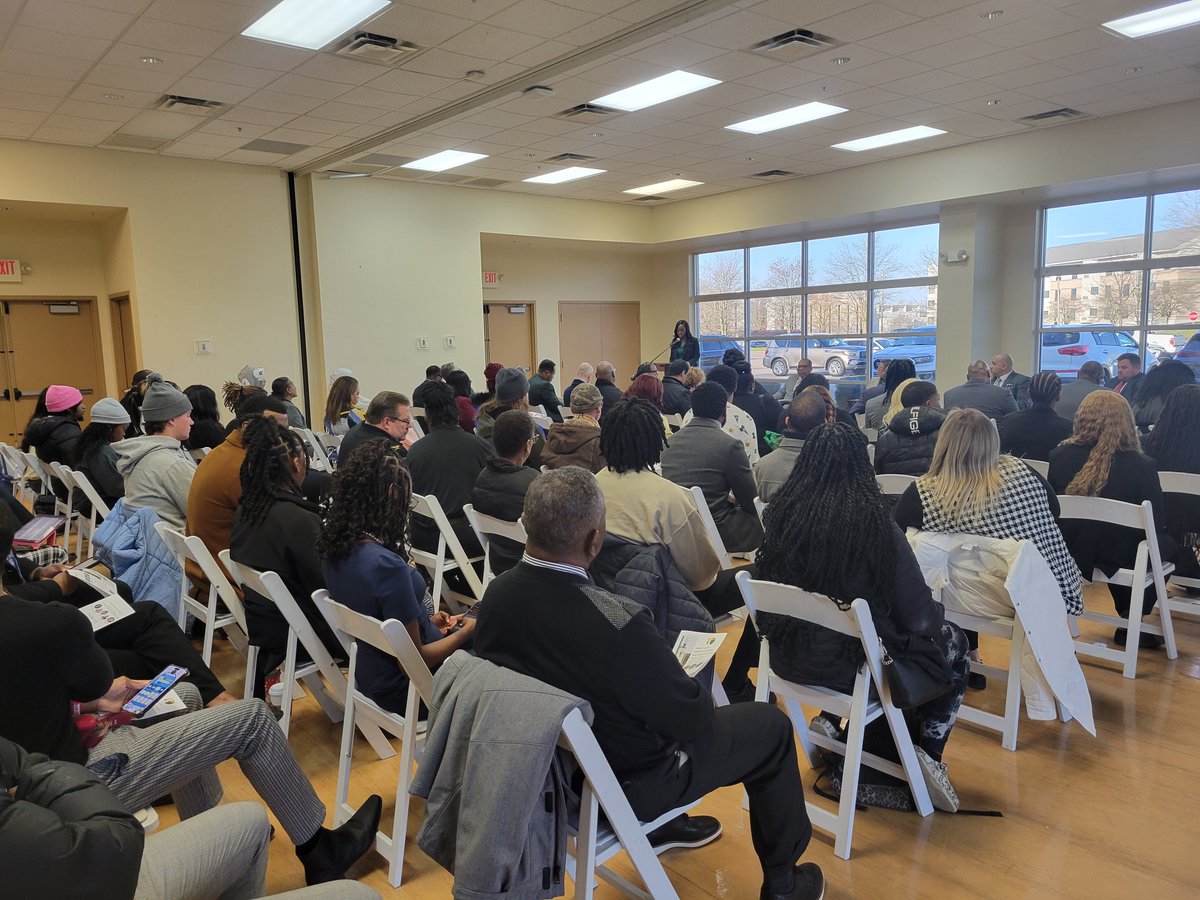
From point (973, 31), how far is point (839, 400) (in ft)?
21.3

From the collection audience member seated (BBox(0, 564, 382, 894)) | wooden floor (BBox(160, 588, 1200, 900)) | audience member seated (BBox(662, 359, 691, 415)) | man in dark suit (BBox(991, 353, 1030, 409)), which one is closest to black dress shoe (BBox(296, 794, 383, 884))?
audience member seated (BBox(0, 564, 382, 894))

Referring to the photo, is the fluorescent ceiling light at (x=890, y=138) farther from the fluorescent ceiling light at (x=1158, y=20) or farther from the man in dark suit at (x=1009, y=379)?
the fluorescent ceiling light at (x=1158, y=20)

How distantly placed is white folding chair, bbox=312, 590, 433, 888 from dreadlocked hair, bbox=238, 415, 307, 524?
24.4 inches

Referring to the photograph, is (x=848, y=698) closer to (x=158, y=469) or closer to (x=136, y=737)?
(x=136, y=737)

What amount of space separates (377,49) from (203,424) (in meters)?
2.78

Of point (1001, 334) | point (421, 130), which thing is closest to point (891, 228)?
point (1001, 334)

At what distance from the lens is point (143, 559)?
3.47 meters

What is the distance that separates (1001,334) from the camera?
9883 mm

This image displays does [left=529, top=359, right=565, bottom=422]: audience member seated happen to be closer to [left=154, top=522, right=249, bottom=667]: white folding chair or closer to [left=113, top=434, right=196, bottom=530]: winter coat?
[left=113, top=434, right=196, bottom=530]: winter coat

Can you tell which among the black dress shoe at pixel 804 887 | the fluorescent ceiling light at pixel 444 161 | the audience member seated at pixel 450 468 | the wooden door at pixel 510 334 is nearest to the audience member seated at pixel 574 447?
the audience member seated at pixel 450 468

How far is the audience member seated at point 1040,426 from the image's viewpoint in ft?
15.4

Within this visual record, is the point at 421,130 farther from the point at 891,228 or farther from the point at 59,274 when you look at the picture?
the point at 891,228

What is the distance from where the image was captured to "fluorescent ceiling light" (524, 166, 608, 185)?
31.5 ft

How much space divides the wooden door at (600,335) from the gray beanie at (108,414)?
8.47 m
